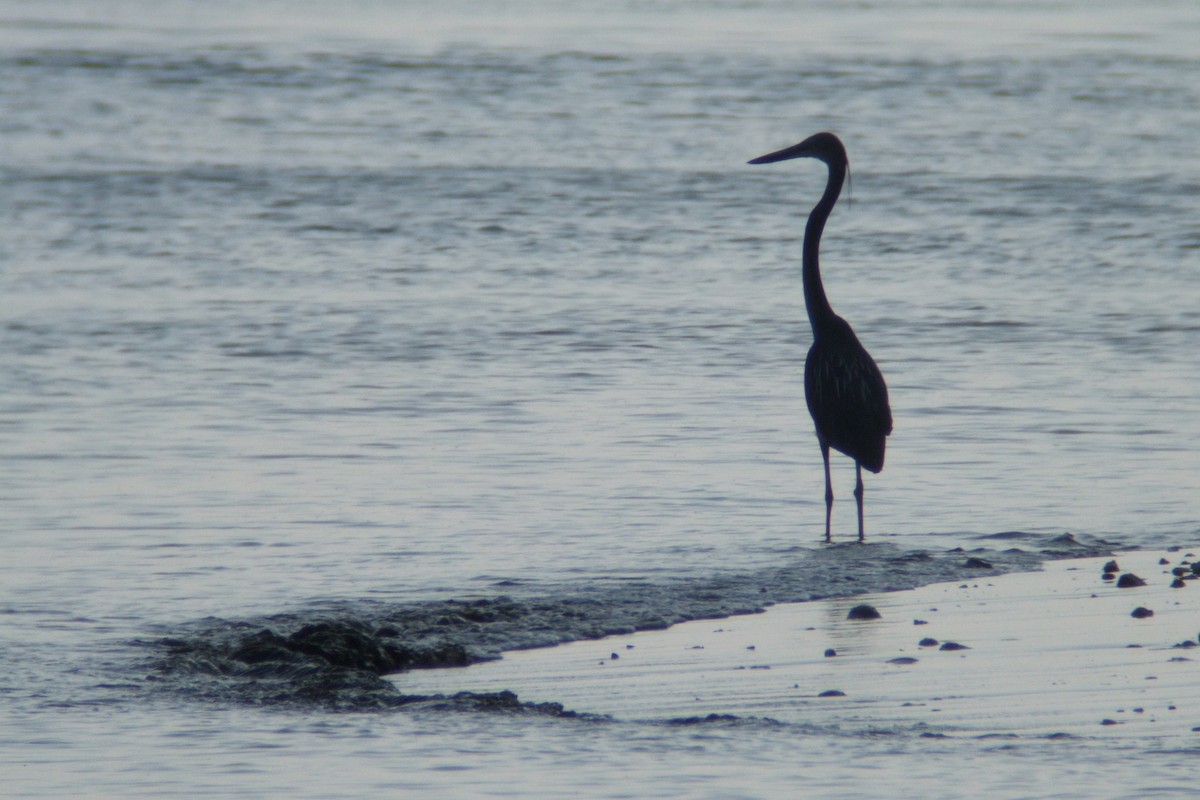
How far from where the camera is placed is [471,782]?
5055 millimetres

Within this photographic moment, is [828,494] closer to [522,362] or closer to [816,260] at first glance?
[816,260]

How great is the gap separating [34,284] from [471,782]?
43.4 feet

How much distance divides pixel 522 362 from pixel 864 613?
7.10m

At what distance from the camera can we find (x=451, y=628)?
22.2 ft

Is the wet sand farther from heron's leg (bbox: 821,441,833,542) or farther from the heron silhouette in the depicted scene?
the heron silhouette

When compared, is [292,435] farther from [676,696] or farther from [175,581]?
[676,696]

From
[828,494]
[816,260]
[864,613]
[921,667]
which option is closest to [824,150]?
[816,260]

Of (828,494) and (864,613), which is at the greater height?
(828,494)

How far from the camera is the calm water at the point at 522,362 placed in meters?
5.65

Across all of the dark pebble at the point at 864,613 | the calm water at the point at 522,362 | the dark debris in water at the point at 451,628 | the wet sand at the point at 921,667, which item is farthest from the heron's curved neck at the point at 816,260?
the dark pebble at the point at 864,613

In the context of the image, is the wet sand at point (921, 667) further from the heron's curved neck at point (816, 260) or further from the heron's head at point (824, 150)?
the heron's head at point (824, 150)

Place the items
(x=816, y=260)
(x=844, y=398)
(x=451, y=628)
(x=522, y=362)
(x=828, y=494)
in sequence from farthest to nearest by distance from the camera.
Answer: (x=522, y=362)
(x=816, y=260)
(x=844, y=398)
(x=828, y=494)
(x=451, y=628)

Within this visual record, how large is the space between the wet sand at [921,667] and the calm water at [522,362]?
262 mm

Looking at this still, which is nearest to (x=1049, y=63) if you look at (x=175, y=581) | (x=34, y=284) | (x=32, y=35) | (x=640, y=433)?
(x=32, y=35)
